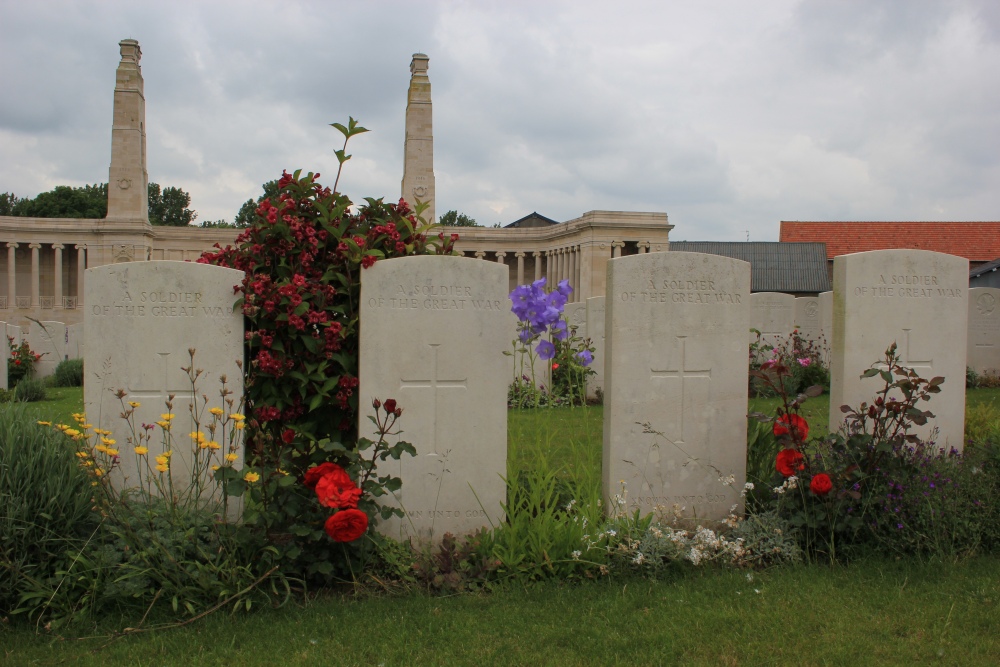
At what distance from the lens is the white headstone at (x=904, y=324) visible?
5043 mm

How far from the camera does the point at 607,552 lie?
165 inches

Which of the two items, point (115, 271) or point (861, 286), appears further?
point (861, 286)

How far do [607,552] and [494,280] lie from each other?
1.81 m

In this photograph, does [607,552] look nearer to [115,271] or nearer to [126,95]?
[115,271]

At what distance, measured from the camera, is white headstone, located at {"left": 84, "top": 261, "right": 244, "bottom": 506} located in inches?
179

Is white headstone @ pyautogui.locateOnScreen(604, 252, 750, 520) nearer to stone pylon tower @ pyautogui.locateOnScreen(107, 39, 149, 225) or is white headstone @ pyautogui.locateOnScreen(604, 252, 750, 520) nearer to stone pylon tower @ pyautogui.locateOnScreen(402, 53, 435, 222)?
stone pylon tower @ pyautogui.locateOnScreen(402, 53, 435, 222)

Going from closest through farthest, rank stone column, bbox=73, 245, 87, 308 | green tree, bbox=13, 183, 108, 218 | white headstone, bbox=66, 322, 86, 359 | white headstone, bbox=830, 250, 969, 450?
1. white headstone, bbox=830, 250, 969, 450
2. white headstone, bbox=66, 322, 86, 359
3. stone column, bbox=73, 245, 87, 308
4. green tree, bbox=13, 183, 108, 218

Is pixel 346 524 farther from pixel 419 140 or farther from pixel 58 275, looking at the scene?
pixel 58 275

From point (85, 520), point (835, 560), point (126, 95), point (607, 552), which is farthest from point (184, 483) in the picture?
point (126, 95)

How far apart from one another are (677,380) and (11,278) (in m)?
45.0

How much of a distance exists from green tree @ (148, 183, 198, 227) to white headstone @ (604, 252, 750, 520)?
74.5 metres

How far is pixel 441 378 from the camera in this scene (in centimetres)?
462

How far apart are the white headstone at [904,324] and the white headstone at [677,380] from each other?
30.0 inches

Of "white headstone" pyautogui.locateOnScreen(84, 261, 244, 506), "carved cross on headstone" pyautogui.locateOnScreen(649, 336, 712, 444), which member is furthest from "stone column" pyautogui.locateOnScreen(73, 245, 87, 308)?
"carved cross on headstone" pyautogui.locateOnScreen(649, 336, 712, 444)
